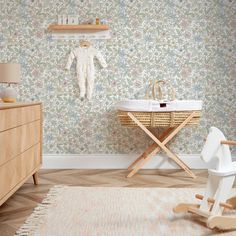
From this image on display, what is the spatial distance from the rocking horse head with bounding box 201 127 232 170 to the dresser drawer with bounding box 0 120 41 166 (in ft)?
4.00

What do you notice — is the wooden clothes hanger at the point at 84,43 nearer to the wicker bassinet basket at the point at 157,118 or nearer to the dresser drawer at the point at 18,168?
the wicker bassinet basket at the point at 157,118

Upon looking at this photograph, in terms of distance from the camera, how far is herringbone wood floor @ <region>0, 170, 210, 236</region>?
2617mm

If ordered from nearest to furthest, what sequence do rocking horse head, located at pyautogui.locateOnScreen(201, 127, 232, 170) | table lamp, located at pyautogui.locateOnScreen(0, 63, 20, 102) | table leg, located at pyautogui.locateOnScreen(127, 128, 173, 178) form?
1. rocking horse head, located at pyautogui.locateOnScreen(201, 127, 232, 170)
2. table lamp, located at pyautogui.locateOnScreen(0, 63, 20, 102)
3. table leg, located at pyautogui.locateOnScreen(127, 128, 173, 178)

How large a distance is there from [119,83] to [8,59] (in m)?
1.25

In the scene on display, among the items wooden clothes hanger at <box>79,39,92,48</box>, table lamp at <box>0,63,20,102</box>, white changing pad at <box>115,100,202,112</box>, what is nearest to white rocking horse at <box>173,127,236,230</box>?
white changing pad at <box>115,100,202,112</box>

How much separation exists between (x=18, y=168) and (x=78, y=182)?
0.92m

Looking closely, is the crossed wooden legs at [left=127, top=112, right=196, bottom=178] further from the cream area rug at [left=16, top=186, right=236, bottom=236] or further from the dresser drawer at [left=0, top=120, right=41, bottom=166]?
the dresser drawer at [left=0, top=120, right=41, bottom=166]

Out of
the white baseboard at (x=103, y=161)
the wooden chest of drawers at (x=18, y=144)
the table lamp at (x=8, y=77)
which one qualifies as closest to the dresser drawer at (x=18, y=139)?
the wooden chest of drawers at (x=18, y=144)

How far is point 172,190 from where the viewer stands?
3229 mm

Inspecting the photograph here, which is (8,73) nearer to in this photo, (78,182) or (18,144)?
(18,144)

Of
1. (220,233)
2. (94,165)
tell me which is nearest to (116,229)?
(220,233)

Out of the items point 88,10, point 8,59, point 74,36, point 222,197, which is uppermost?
point 88,10

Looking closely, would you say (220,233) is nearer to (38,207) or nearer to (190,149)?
(38,207)

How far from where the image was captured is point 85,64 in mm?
4285
